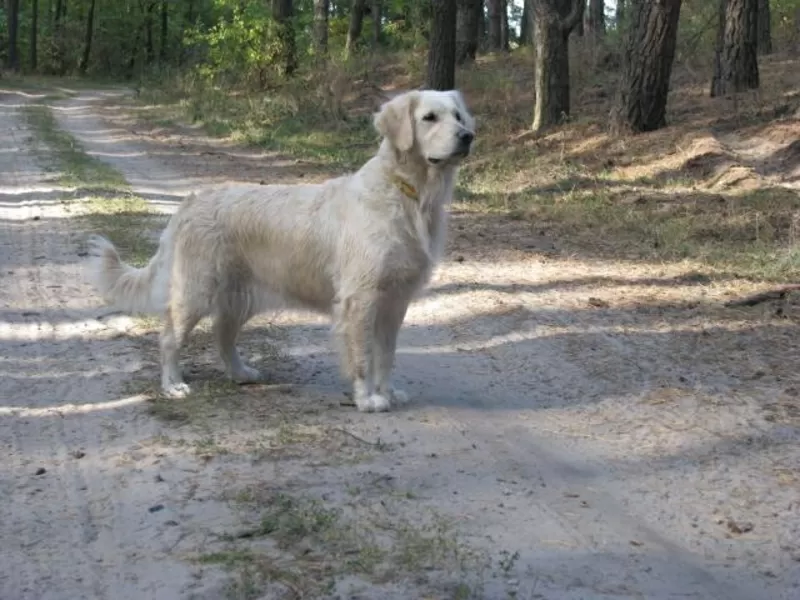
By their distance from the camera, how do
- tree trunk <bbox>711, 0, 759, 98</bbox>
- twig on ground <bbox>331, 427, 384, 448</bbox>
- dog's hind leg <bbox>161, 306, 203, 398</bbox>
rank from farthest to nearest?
1. tree trunk <bbox>711, 0, 759, 98</bbox>
2. dog's hind leg <bbox>161, 306, 203, 398</bbox>
3. twig on ground <bbox>331, 427, 384, 448</bbox>

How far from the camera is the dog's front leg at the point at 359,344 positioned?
5.68 metres

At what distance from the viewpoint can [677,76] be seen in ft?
63.3

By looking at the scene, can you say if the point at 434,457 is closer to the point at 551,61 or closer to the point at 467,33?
the point at 551,61

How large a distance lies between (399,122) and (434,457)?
192cm

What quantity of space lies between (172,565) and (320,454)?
1.31 m

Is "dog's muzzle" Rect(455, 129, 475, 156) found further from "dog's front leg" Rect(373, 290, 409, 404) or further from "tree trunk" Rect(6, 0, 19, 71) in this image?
"tree trunk" Rect(6, 0, 19, 71)

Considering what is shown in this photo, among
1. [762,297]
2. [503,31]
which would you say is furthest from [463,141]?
[503,31]

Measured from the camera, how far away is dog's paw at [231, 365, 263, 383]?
632 cm

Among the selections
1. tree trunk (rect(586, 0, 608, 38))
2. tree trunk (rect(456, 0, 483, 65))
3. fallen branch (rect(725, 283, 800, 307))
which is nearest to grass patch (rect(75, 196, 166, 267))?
fallen branch (rect(725, 283, 800, 307))

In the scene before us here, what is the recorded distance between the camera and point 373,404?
571 cm

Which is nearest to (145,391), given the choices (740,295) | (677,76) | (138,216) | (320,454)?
(320,454)

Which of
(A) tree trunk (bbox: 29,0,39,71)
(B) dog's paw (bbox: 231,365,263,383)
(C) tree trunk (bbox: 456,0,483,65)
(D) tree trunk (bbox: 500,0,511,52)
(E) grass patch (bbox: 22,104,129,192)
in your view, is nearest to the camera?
(B) dog's paw (bbox: 231,365,263,383)

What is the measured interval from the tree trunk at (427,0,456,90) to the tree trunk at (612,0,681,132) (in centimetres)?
575

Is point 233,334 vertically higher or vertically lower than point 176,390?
higher
